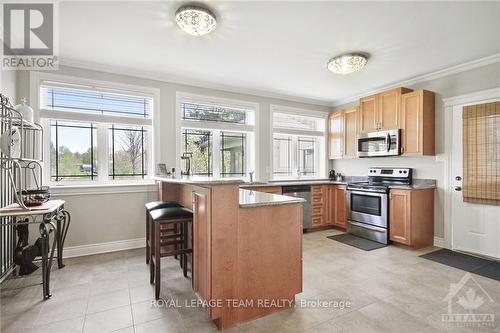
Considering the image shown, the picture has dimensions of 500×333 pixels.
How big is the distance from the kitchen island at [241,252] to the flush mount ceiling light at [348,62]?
2.08 metres

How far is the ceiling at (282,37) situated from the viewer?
2338 mm

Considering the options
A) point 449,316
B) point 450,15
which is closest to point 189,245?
point 449,316

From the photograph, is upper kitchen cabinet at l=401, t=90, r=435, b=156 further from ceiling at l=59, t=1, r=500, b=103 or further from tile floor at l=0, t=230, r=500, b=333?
tile floor at l=0, t=230, r=500, b=333

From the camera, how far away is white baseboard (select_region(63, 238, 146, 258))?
343 cm

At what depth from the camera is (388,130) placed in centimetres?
425

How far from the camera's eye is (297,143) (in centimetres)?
551

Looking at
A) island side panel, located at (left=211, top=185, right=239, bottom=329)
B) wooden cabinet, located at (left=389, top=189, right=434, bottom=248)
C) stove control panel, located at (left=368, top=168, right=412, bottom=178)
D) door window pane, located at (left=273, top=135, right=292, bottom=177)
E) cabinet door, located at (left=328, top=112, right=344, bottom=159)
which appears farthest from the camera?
cabinet door, located at (left=328, top=112, right=344, bottom=159)

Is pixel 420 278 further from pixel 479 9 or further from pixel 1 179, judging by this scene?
pixel 1 179

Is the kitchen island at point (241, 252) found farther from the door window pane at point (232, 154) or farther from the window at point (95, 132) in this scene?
the door window pane at point (232, 154)

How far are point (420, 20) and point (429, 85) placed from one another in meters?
1.91

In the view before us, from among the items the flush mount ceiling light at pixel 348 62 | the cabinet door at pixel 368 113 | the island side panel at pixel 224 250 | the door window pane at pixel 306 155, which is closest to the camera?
the island side panel at pixel 224 250

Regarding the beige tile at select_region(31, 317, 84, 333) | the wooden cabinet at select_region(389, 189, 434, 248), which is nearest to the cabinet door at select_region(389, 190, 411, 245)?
the wooden cabinet at select_region(389, 189, 434, 248)

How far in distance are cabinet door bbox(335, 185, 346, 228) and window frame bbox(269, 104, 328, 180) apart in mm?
857

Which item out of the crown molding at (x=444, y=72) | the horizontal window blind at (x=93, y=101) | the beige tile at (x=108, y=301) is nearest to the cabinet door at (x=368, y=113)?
the crown molding at (x=444, y=72)
